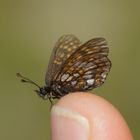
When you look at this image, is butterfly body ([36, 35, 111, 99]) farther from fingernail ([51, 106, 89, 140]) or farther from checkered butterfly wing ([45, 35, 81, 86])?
fingernail ([51, 106, 89, 140])

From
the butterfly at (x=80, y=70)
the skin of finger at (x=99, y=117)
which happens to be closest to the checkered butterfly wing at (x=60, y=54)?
the butterfly at (x=80, y=70)

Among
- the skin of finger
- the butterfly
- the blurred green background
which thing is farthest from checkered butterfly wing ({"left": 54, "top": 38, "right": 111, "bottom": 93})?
the blurred green background

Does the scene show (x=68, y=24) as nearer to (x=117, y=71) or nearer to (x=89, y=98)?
(x=117, y=71)

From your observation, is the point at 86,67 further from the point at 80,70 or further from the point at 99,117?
the point at 99,117

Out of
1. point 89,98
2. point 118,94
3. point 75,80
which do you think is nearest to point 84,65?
point 75,80

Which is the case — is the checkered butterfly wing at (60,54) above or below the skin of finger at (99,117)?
above

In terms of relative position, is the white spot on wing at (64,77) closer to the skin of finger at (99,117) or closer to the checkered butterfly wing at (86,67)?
the checkered butterfly wing at (86,67)
